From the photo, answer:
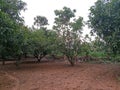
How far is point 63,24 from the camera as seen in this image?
24.9 m

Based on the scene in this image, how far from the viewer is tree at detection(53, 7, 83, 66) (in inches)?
963

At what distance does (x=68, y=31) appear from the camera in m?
24.8

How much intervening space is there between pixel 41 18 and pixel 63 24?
24.5 m

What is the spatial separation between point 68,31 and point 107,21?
8.41m

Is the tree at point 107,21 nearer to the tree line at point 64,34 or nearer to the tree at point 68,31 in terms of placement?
the tree line at point 64,34

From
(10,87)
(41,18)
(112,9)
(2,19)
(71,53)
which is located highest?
Result: (41,18)

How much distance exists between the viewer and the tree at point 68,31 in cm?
2447

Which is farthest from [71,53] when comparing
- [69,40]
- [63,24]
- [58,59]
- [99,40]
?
[58,59]

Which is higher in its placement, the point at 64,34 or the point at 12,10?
the point at 12,10

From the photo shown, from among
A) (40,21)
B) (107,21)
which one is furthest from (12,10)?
(40,21)

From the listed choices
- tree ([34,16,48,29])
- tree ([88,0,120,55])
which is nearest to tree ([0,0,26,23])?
tree ([88,0,120,55])

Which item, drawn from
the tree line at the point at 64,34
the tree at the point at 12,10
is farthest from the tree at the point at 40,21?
the tree at the point at 12,10

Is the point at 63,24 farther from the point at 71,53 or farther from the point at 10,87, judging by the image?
the point at 10,87

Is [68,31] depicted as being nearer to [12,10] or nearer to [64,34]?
[64,34]
